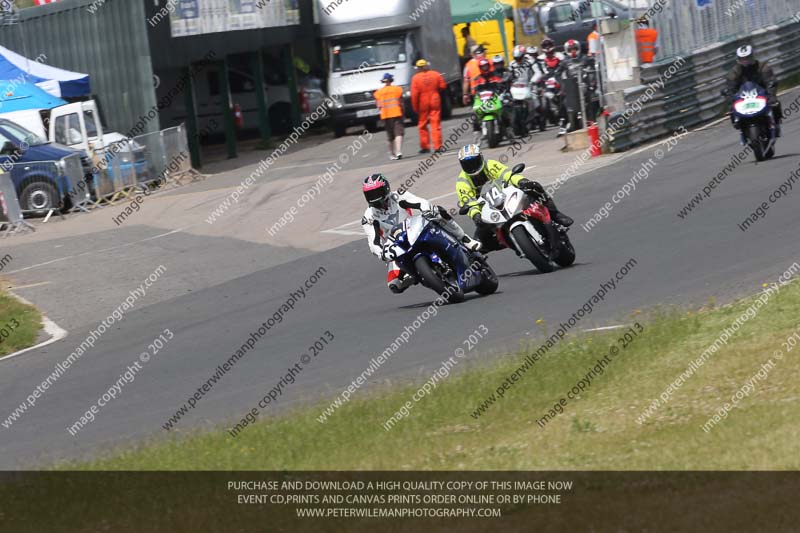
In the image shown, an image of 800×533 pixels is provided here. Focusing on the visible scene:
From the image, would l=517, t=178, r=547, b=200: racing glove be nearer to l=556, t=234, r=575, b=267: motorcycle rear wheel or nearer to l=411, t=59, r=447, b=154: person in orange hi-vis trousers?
l=556, t=234, r=575, b=267: motorcycle rear wheel

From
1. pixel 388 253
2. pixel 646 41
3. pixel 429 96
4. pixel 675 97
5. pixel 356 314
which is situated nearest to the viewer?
pixel 388 253

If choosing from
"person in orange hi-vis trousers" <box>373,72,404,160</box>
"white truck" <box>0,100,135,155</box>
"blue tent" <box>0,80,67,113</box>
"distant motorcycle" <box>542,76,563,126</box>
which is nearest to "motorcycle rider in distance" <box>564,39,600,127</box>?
"distant motorcycle" <box>542,76,563,126</box>

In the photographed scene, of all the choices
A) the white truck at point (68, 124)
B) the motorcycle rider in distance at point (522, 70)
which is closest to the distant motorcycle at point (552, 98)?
the motorcycle rider in distance at point (522, 70)

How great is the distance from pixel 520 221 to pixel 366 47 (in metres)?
21.2

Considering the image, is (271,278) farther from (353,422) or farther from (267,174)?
(267,174)

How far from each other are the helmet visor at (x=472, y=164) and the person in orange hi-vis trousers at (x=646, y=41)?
11585mm

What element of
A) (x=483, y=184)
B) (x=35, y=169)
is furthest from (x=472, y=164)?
(x=35, y=169)

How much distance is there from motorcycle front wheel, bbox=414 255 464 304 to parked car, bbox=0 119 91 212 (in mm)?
13690

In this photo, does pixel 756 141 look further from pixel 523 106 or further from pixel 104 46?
pixel 104 46

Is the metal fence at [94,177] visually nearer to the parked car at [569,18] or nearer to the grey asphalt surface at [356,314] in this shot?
the grey asphalt surface at [356,314]

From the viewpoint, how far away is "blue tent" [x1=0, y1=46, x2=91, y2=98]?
2910 cm

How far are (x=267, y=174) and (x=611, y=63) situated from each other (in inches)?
337

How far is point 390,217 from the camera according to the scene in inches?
512

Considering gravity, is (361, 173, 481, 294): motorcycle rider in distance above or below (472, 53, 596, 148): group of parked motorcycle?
below
